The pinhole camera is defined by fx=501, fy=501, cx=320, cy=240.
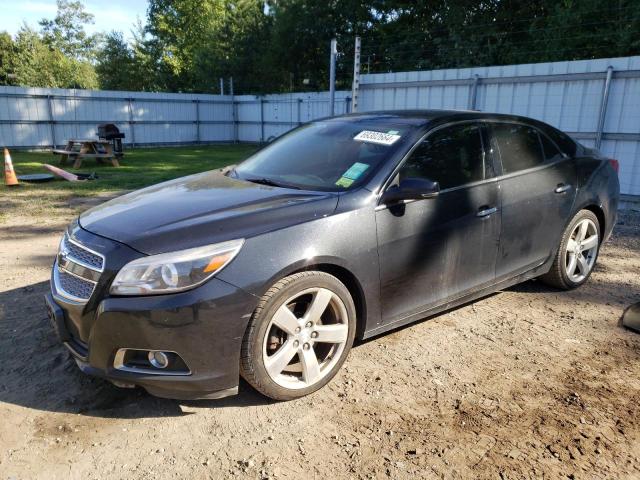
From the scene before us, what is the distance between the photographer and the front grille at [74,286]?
2.59m

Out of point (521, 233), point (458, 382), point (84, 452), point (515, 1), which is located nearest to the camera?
point (84, 452)

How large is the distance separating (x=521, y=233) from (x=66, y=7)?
226 feet

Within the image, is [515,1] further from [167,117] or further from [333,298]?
[333,298]

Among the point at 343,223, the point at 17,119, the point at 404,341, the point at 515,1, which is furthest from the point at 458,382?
the point at 515,1

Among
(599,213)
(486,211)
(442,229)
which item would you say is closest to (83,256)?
(442,229)

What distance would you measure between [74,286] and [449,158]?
2527mm

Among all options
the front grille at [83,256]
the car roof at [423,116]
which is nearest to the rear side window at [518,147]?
the car roof at [423,116]

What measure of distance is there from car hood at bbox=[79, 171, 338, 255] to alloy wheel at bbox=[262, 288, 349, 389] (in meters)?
0.46

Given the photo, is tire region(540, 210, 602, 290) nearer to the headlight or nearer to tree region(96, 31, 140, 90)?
the headlight

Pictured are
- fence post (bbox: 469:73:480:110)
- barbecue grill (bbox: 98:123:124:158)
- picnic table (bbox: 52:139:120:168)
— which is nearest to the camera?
fence post (bbox: 469:73:480:110)

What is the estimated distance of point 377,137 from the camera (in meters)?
3.48

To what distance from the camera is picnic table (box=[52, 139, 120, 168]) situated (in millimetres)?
13969

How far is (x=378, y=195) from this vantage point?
3.05 metres

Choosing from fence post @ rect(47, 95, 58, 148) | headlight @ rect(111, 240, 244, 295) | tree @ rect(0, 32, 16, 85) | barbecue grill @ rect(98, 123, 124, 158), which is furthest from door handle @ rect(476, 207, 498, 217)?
tree @ rect(0, 32, 16, 85)
